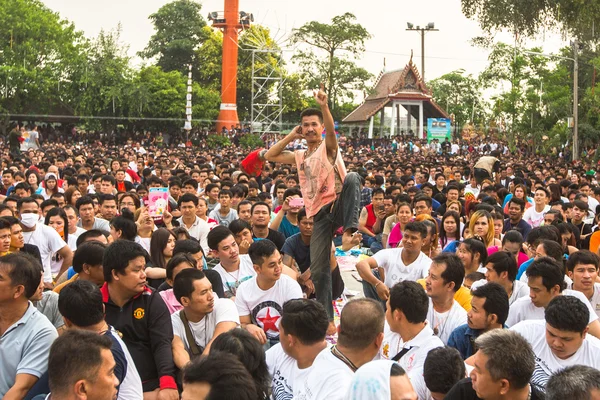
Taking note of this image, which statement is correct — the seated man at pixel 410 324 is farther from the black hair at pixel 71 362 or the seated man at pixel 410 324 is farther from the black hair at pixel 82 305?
the black hair at pixel 71 362

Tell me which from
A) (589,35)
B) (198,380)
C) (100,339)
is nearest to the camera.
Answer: (198,380)

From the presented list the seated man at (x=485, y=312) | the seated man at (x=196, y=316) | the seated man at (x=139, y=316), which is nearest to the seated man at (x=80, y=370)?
the seated man at (x=139, y=316)

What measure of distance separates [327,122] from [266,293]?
1.47 meters

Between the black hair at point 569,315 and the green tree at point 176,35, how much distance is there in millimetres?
54181

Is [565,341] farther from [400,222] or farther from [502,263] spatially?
[400,222]

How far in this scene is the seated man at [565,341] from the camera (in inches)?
195

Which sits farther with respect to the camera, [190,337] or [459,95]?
[459,95]

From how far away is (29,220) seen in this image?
28.8 feet

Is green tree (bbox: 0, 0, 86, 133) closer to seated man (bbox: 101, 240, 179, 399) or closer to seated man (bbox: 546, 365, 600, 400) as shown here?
seated man (bbox: 101, 240, 179, 399)

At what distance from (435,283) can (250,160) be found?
319 cm

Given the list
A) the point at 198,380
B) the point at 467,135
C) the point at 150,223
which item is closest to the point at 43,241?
the point at 150,223

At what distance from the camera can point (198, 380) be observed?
321 cm

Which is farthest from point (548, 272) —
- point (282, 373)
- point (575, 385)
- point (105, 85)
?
point (105, 85)

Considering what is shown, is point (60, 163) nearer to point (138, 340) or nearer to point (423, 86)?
point (138, 340)
